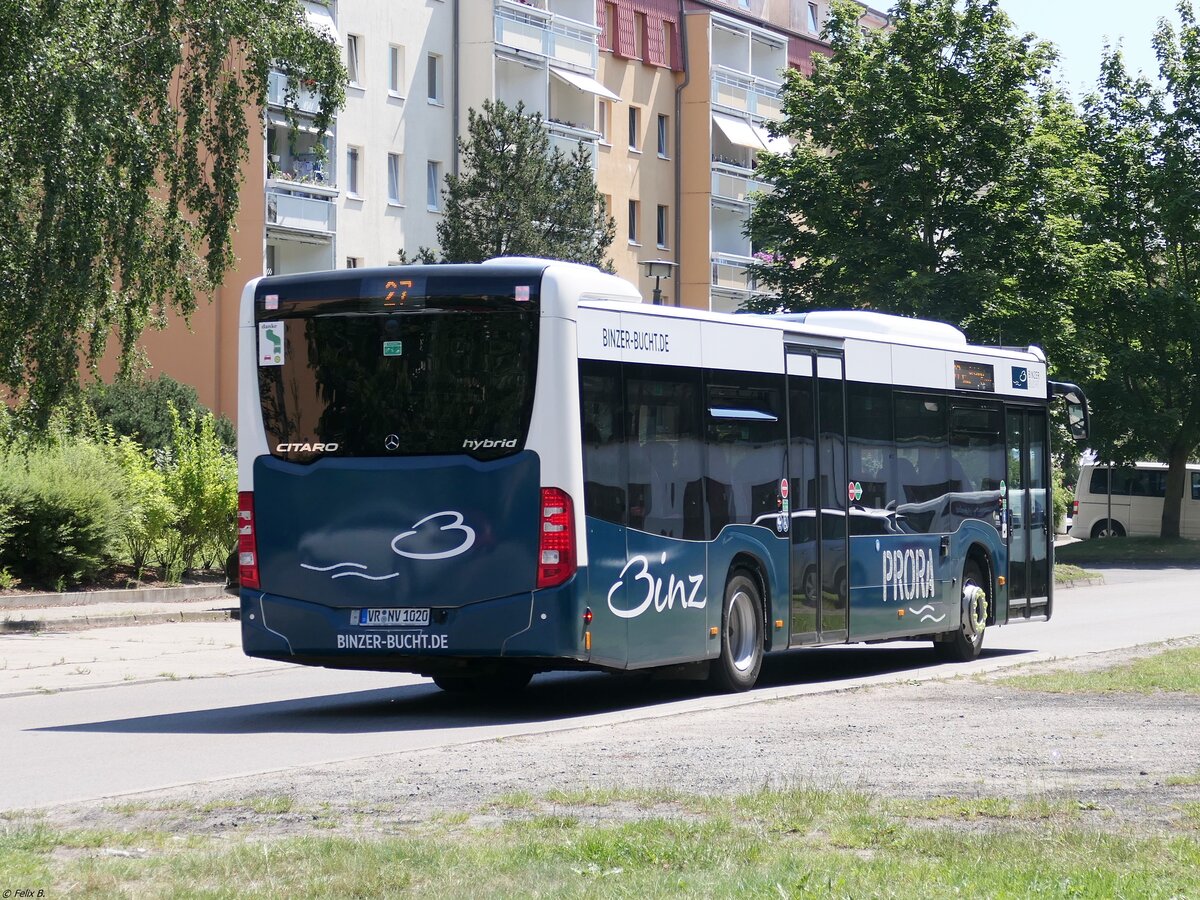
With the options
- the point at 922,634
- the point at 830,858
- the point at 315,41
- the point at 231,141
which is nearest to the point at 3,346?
the point at 231,141

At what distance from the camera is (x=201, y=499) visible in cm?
3130

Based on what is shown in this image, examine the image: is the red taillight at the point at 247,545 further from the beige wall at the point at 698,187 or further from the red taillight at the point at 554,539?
the beige wall at the point at 698,187

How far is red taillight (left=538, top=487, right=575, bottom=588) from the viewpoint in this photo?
1311 centimetres

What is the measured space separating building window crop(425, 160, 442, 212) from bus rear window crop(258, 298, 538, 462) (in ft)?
140

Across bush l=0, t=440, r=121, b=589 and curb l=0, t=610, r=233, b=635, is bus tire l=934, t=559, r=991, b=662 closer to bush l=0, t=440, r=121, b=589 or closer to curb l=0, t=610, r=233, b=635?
curb l=0, t=610, r=233, b=635

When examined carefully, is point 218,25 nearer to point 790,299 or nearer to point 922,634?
point 922,634

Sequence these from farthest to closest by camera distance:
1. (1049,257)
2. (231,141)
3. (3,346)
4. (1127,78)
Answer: (1127,78) < (1049,257) < (231,141) < (3,346)

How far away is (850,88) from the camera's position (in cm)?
4294

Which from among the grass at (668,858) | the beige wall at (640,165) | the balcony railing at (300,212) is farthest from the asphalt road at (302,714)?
the beige wall at (640,165)

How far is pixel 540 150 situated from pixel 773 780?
129 ft

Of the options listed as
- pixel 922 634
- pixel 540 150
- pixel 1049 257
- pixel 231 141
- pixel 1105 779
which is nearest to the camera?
pixel 1105 779

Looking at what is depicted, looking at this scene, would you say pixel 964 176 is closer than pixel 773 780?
No

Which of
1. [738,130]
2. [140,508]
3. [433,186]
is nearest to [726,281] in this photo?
[738,130]

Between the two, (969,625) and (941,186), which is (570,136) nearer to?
(941,186)
